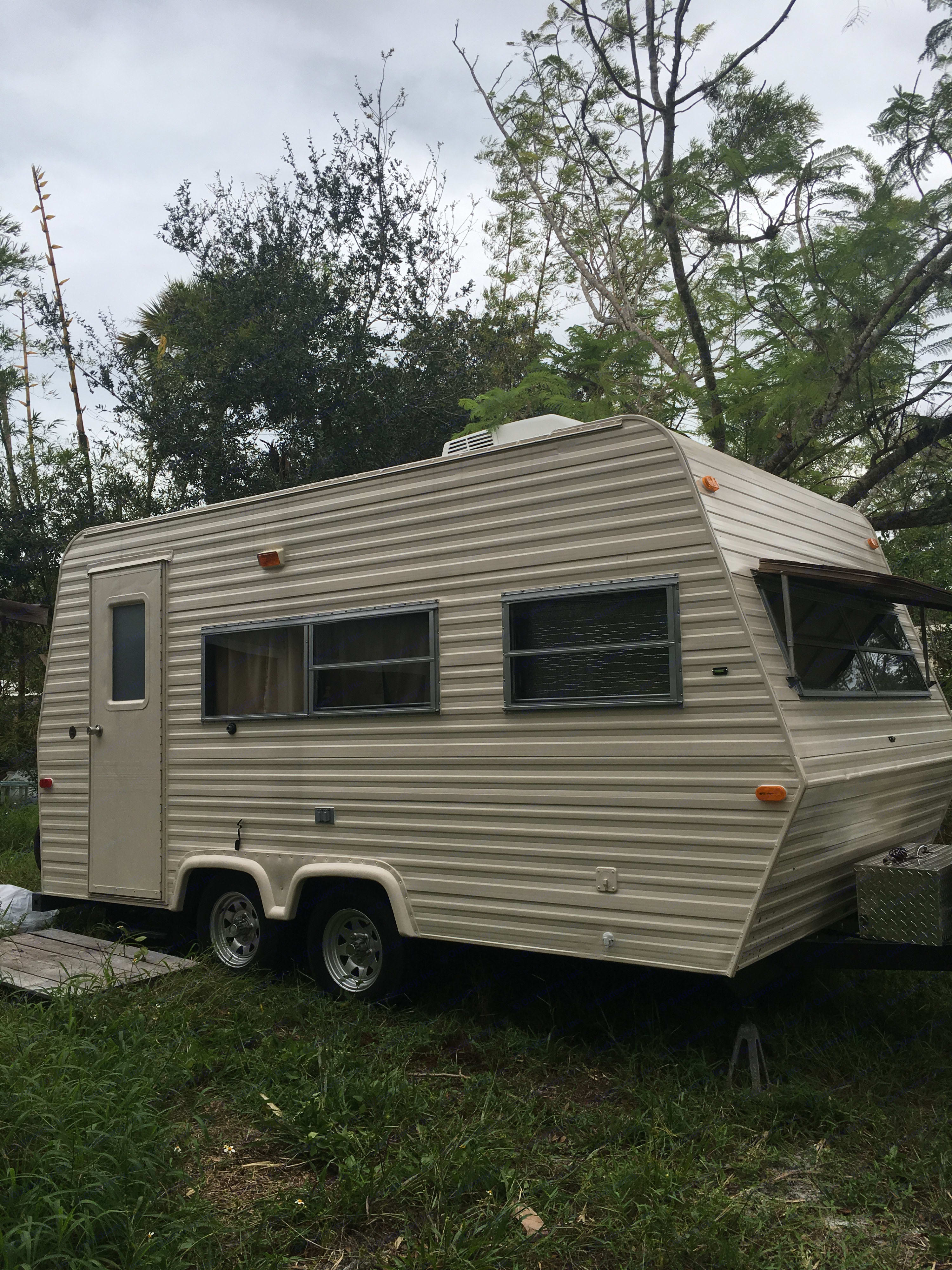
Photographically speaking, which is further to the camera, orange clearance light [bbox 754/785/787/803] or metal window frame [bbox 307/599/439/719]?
metal window frame [bbox 307/599/439/719]

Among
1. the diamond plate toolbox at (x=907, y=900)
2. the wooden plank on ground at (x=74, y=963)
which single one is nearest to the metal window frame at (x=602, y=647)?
the diamond plate toolbox at (x=907, y=900)

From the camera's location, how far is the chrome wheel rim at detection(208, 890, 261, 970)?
20.8 ft

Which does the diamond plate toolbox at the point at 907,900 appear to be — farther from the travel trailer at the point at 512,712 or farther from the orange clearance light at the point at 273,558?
the orange clearance light at the point at 273,558

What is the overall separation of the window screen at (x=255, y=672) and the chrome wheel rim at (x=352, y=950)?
1227 millimetres

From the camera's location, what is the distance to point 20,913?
7762 mm

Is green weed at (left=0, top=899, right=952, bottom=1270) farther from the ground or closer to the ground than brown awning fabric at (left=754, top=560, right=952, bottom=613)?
closer to the ground

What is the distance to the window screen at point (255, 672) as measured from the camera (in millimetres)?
6160

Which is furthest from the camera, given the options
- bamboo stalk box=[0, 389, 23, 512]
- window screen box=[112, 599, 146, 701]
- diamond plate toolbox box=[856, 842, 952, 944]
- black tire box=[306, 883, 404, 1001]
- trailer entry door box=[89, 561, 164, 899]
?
bamboo stalk box=[0, 389, 23, 512]

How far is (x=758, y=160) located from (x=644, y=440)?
5.11 metres

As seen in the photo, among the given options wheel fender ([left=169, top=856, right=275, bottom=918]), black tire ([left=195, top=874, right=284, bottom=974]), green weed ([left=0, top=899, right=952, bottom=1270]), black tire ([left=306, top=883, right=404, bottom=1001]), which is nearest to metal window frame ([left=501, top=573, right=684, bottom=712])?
black tire ([left=306, top=883, right=404, bottom=1001])

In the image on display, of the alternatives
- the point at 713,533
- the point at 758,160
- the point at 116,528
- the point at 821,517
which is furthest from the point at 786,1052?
the point at 758,160

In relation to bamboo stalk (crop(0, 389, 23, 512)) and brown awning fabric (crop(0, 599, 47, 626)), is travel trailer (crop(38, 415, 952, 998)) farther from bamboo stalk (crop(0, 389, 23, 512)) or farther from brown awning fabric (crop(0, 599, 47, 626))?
bamboo stalk (crop(0, 389, 23, 512))

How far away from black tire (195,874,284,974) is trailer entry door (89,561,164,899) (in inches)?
14.7

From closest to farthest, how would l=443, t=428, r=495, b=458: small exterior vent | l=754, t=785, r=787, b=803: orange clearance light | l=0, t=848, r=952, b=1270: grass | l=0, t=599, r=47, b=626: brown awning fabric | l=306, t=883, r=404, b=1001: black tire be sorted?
l=0, t=848, r=952, b=1270: grass
l=754, t=785, r=787, b=803: orange clearance light
l=306, t=883, r=404, b=1001: black tire
l=443, t=428, r=495, b=458: small exterior vent
l=0, t=599, r=47, b=626: brown awning fabric
